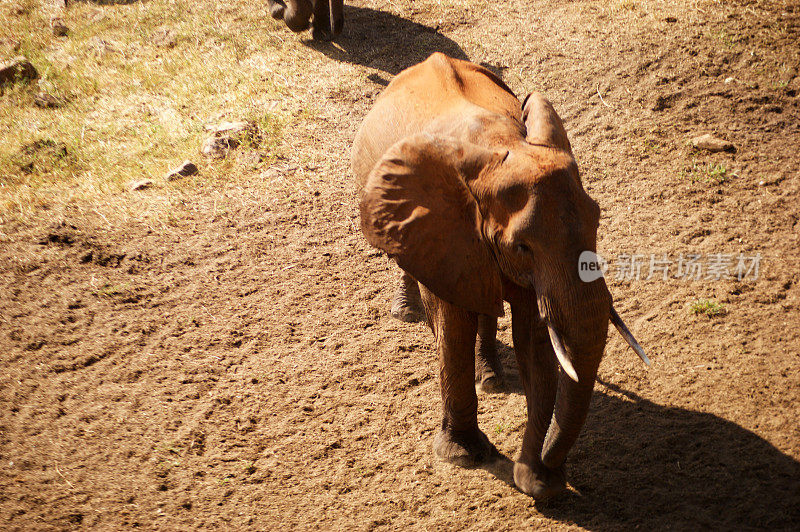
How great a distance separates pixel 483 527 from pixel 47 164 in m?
6.95

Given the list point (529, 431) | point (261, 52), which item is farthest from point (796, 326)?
point (261, 52)

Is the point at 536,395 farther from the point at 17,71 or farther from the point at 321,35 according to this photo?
the point at 17,71

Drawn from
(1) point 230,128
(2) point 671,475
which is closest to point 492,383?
(2) point 671,475

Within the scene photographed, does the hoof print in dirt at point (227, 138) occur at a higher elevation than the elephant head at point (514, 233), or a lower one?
lower

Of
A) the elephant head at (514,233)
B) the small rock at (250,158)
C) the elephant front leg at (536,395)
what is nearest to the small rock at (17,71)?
the small rock at (250,158)

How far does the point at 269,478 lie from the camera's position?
470 centimetres

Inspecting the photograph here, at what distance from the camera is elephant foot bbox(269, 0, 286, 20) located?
10.5 m

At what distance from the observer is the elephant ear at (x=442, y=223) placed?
3.75 metres

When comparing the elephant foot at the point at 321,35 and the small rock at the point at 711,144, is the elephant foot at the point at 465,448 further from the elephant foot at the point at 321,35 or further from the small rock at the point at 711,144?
the elephant foot at the point at 321,35

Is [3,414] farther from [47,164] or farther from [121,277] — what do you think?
[47,164]

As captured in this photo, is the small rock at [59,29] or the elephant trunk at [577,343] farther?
the small rock at [59,29]


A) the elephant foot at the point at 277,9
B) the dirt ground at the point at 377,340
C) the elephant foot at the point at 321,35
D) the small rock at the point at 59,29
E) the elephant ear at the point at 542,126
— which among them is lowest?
the dirt ground at the point at 377,340

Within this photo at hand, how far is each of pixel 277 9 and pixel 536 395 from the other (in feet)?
27.1

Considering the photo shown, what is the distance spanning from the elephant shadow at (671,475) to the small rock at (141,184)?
209 inches
